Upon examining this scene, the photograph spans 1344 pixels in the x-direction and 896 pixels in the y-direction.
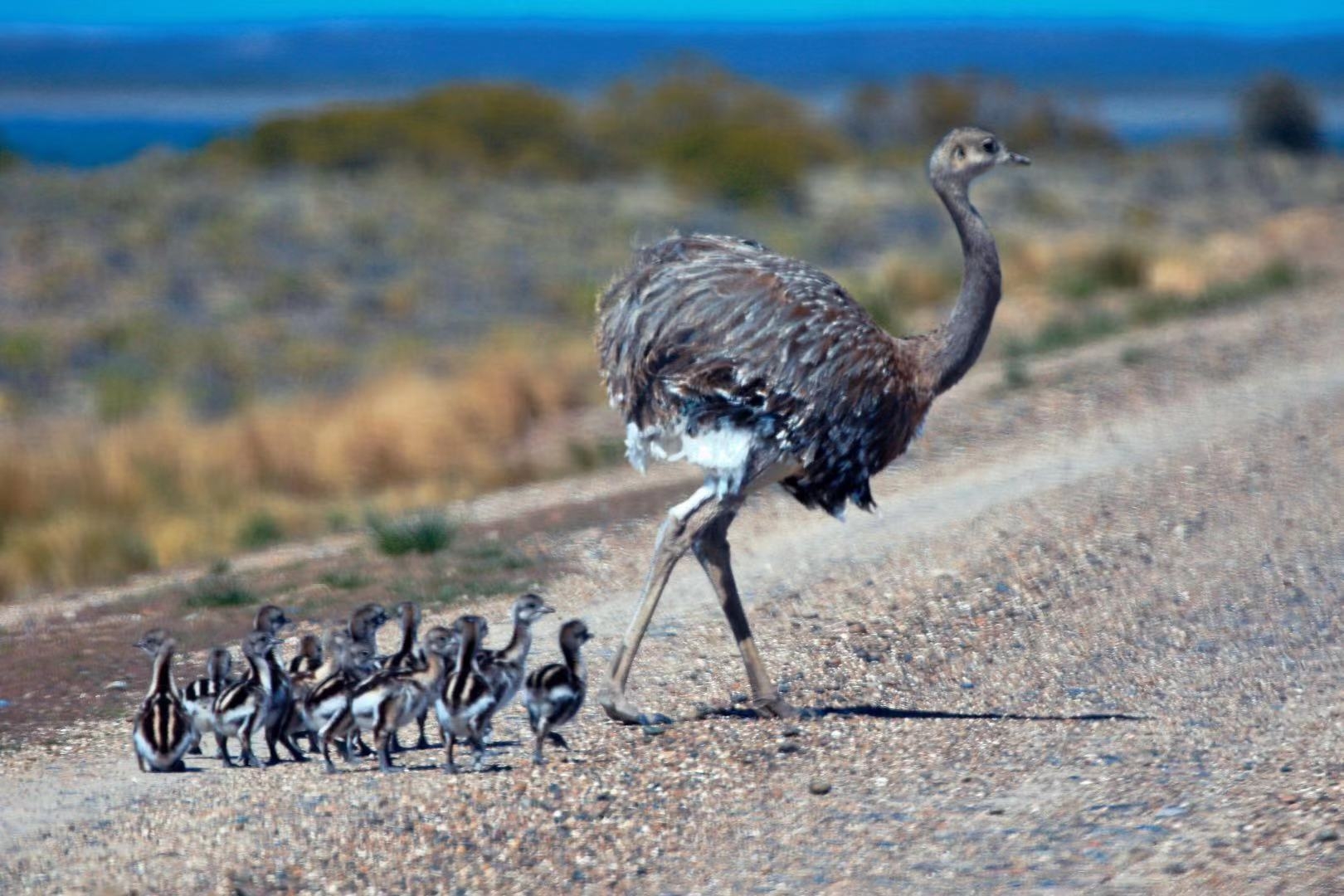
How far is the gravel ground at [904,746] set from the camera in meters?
5.93

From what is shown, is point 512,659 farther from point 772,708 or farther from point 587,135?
point 587,135

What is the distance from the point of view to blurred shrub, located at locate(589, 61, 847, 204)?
42.1 m

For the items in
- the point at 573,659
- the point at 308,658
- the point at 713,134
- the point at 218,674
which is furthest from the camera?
the point at 713,134

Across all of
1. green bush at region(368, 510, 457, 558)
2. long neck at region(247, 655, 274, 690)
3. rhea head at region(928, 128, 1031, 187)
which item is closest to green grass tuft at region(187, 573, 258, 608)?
green bush at region(368, 510, 457, 558)

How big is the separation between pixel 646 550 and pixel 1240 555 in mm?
3209

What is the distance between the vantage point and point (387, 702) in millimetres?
6531

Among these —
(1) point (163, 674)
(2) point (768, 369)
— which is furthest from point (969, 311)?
(1) point (163, 674)

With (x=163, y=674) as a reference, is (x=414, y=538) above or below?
below

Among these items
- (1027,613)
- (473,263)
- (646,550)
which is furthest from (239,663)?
(473,263)

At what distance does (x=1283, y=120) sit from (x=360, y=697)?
48.3 metres

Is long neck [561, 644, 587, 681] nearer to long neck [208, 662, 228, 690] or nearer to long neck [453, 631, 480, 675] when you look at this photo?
long neck [453, 631, 480, 675]

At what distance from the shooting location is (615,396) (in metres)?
7.34

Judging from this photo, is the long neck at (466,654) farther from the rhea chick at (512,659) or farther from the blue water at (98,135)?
the blue water at (98,135)

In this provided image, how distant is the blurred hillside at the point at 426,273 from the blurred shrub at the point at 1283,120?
3.77 feet
